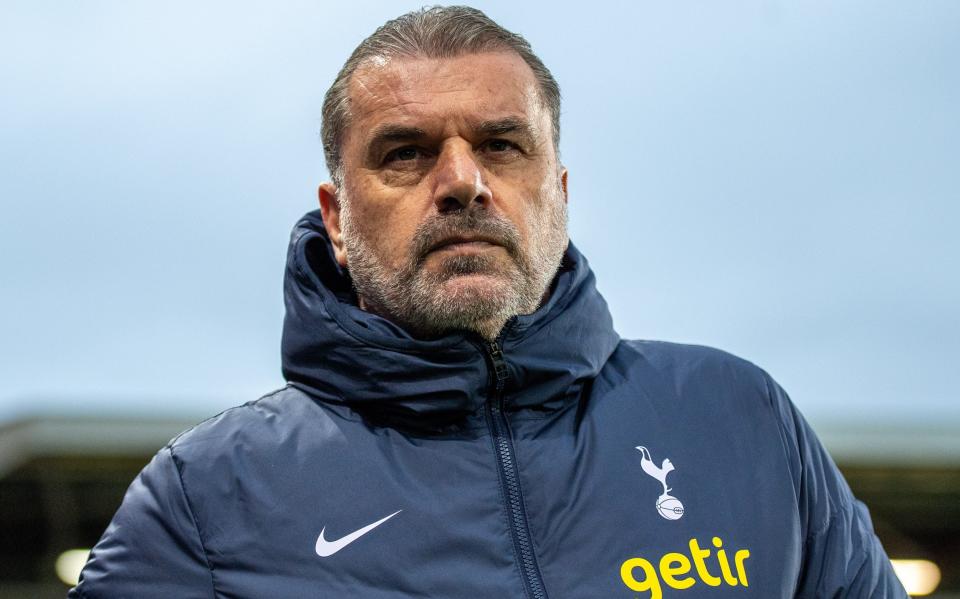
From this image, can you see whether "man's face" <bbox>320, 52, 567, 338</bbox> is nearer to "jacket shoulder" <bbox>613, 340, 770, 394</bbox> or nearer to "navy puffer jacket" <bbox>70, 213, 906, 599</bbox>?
"navy puffer jacket" <bbox>70, 213, 906, 599</bbox>

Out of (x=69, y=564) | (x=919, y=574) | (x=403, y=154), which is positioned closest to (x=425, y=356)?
(x=403, y=154)

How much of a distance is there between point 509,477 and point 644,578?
270 millimetres

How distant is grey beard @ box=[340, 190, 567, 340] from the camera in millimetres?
2160

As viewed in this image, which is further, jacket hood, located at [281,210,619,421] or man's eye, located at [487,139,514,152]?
man's eye, located at [487,139,514,152]

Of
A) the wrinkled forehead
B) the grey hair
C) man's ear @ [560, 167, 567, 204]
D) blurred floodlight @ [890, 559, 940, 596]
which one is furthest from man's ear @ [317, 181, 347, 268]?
blurred floodlight @ [890, 559, 940, 596]

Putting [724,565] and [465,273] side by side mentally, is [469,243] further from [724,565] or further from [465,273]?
[724,565]

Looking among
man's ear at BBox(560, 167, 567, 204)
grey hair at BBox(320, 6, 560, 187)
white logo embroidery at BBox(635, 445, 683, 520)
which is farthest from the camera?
man's ear at BBox(560, 167, 567, 204)

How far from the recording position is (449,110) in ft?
7.37

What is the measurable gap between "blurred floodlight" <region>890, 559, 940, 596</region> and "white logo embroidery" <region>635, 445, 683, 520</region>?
11.0 meters

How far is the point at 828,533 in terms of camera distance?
2135 mm

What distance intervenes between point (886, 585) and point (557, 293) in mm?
768

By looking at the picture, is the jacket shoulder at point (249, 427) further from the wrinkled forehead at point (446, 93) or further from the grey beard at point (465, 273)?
the wrinkled forehead at point (446, 93)

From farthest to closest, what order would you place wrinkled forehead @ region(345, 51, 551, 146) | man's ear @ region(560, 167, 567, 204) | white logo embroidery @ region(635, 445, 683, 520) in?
man's ear @ region(560, 167, 567, 204) < wrinkled forehead @ region(345, 51, 551, 146) < white logo embroidery @ region(635, 445, 683, 520)

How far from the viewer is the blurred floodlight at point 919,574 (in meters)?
12.2
